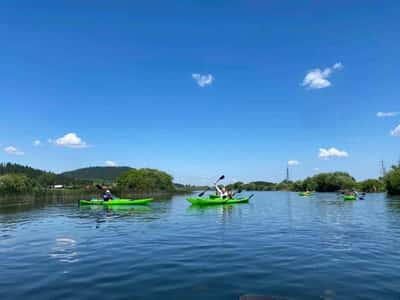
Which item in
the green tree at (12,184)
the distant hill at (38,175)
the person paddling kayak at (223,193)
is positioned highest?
the distant hill at (38,175)

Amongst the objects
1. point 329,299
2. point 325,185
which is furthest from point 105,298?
point 325,185

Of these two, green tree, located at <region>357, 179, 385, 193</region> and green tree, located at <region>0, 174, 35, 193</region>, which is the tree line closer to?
green tree, located at <region>357, 179, 385, 193</region>

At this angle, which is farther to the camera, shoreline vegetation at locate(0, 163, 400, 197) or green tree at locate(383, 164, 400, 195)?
shoreline vegetation at locate(0, 163, 400, 197)

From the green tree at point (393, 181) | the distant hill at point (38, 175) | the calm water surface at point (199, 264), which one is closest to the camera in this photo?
the calm water surface at point (199, 264)

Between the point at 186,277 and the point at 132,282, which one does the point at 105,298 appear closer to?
the point at 132,282

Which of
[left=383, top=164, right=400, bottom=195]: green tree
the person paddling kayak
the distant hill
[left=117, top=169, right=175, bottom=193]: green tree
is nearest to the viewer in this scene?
the person paddling kayak

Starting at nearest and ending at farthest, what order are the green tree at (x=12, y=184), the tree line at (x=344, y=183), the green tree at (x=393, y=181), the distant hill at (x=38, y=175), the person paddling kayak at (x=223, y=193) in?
1. the person paddling kayak at (x=223, y=193)
2. the green tree at (x=393, y=181)
3. the tree line at (x=344, y=183)
4. the green tree at (x=12, y=184)
5. the distant hill at (x=38, y=175)

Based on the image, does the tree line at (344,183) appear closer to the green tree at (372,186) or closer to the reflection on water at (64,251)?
the green tree at (372,186)

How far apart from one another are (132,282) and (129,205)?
27865mm

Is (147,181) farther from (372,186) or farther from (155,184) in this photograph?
(372,186)

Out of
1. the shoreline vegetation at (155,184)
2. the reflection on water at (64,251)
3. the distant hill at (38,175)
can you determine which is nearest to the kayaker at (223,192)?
the reflection on water at (64,251)

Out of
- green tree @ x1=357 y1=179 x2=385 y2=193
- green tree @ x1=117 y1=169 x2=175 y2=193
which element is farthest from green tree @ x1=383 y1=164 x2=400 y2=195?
green tree @ x1=117 y1=169 x2=175 y2=193

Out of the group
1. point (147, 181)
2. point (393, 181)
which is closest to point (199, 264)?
point (393, 181)

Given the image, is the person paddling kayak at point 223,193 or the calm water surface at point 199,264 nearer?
the calm water surface at point 199,264
